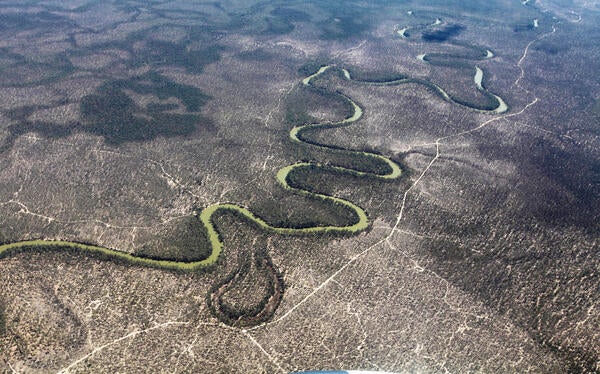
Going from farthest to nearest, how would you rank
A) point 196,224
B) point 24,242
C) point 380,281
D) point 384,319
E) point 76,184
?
point 76,184 < point 196,224 < point 24,242 < point 380,281 < point 384,319

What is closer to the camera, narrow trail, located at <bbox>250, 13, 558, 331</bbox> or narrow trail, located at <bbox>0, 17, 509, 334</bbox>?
narrow trail, located at <bbox>250, 13, 558, 331</bbox>

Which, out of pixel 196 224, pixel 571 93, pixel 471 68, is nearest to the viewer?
pixel 196 224

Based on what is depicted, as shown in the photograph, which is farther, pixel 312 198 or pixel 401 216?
→ pixel 312 198

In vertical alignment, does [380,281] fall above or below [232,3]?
below

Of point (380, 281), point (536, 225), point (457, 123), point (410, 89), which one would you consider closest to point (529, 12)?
point (410, 89)

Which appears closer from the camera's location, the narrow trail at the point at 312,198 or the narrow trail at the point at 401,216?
the narrow trail at the point at 401,216

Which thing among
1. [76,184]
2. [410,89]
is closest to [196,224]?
[76,184]

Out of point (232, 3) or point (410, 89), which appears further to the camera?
point (232, 3)

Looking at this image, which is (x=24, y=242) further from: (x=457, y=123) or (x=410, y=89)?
(x=410, y=89)

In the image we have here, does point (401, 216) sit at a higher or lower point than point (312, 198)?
lower

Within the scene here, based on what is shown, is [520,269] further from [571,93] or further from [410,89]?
[571,93]
